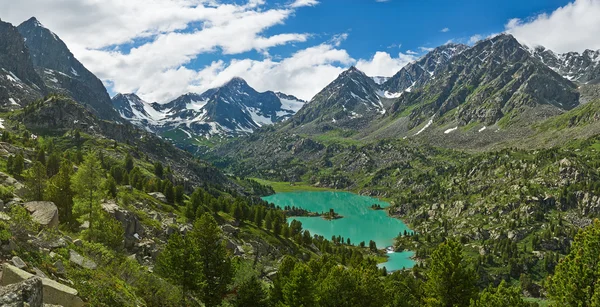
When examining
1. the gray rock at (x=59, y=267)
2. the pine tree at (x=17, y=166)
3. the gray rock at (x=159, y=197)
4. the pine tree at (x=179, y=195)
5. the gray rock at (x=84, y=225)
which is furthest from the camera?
the pine tree at (x=179, y=195)

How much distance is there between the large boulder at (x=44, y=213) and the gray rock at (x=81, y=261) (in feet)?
28.5

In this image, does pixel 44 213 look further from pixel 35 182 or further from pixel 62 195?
pixel 35 182

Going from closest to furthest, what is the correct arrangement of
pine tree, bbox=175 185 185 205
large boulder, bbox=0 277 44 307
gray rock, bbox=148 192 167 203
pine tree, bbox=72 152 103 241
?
large boulder, bbox=0 277 44 307 → pine tree, bbox=72 152 103 241 → gray rock, bbox=148 192 167 203 → pine tree, bbox=175 185 185 205

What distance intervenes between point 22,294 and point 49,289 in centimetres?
590

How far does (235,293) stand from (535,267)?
563ft

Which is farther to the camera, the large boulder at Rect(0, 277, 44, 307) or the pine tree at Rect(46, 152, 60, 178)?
the pine tree at Rect(46, 152, 60, 178)

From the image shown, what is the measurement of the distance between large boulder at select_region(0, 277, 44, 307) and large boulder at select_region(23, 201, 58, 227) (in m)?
23.3

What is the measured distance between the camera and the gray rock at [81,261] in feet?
99.2

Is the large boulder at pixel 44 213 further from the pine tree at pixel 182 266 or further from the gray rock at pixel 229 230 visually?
the gray rock at pixel 229 230

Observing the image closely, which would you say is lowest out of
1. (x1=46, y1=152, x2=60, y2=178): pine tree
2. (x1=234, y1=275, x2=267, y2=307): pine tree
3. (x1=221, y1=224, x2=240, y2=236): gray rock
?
(x1=234, y1=275, x2=267, y2=307): pine tree

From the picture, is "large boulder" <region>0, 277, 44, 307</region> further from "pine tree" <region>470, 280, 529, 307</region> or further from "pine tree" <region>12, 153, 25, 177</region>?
"pine tree" <region>12, 153, 25, 177</region>

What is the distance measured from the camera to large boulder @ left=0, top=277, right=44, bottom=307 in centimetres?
1541

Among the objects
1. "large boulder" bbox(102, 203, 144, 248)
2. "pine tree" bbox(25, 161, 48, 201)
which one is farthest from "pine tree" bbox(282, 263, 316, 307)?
"pine tree" bbox(25, 161, 48, 201)

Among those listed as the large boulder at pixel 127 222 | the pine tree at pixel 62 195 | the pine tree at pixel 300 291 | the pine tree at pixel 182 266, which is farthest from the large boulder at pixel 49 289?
the pine tree at pixel 62 195
